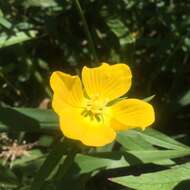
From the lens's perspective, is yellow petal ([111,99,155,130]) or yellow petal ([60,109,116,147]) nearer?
yellow petal ([60,109,116,147])

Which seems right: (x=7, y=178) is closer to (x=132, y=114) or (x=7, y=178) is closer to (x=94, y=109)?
(x=94, y=109)

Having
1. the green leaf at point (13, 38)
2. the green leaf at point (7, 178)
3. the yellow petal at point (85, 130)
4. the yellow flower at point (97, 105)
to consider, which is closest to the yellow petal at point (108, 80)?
the yellow flower at point (97, 105)

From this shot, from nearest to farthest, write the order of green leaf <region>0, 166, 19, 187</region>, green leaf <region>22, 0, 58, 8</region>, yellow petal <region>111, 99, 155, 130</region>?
1. yellow petal <region>111, 99, 155, 130</region>
2. green leaf <region>0, 166, 19, 187</region>
3. green leaf <region>22, 0, 58, 8</region>

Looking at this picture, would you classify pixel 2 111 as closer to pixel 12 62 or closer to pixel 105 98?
pixel 105 98

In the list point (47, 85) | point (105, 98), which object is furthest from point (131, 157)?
point (47, 85)

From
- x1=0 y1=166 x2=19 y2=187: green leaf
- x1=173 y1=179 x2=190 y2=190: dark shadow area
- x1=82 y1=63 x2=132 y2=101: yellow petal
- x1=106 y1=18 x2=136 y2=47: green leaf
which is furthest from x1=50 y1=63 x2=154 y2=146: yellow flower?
x1=106 y1=18 x2=136 y2=47: green leaf

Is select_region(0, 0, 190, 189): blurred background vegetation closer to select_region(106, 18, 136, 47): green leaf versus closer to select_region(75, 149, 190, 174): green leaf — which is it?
select_region(106, 18, 136, 47): green leaf

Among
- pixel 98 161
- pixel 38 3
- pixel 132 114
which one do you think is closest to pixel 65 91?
pixel 132 114
